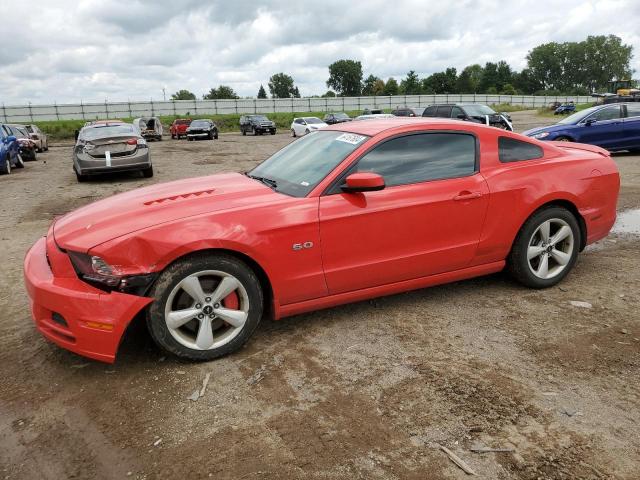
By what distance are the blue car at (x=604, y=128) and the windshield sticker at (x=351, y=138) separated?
35.3 feet

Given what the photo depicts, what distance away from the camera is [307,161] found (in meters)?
4.06

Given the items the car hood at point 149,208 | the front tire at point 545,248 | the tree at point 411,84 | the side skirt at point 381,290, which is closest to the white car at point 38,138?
the car hood at point 149,208

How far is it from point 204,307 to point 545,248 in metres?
2.93

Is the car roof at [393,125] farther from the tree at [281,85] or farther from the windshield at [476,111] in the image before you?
the tree at [281,85]

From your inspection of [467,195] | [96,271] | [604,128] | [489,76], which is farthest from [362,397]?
[489,76]

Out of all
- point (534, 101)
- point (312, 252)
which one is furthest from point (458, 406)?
point (534, 101)

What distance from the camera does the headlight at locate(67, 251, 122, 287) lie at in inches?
120

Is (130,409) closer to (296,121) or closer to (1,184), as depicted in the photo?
(1,184)

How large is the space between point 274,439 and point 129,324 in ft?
3.89

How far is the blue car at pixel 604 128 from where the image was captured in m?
13.3

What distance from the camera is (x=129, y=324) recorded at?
309cm

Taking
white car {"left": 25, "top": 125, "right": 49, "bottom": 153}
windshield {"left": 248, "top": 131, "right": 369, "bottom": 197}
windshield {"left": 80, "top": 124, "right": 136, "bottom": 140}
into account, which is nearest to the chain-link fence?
white car {"left": 25, "top": 125, "right": 49, "bottom": 153}

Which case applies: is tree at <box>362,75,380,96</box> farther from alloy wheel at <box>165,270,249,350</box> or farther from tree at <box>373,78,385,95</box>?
alloy wheel at <box>165,270,249,350</box>

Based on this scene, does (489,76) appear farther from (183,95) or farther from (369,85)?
(183,95)
